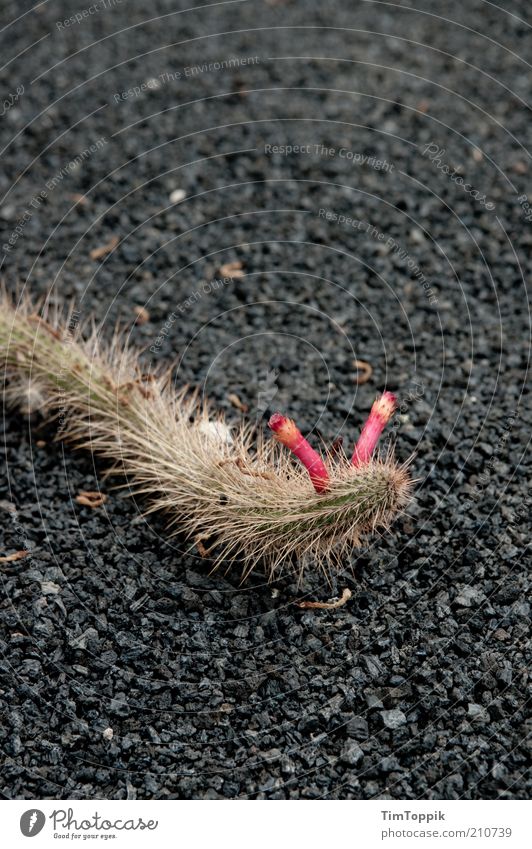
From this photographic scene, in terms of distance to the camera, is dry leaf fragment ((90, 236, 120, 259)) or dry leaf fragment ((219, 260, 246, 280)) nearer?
dry leaf fragment ((219, 260, 246, 280))

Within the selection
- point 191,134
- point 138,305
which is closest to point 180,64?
point 191,134

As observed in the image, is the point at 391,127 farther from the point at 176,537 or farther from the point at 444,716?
the point at 444,716

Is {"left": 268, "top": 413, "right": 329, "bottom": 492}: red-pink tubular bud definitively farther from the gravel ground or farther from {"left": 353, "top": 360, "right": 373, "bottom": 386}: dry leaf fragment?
{"left": 353, "top": 360, "right": 373, "bottom": 386}: dry leaf fragment

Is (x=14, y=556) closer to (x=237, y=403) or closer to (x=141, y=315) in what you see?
(x=237, y=403)

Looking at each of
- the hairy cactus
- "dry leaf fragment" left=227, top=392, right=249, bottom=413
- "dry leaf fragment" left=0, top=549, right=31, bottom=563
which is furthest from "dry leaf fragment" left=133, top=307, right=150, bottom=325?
"dry leaf fragment" left=0, top=549, right=31, bottom=563

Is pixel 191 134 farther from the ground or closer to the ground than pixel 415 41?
closer to the ground

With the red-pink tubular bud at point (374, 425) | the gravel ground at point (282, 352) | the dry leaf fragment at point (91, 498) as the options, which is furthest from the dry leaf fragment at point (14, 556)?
the red-pink tubular bud at point (374, 425)

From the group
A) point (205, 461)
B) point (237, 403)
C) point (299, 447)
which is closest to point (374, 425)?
point (299, 447)
